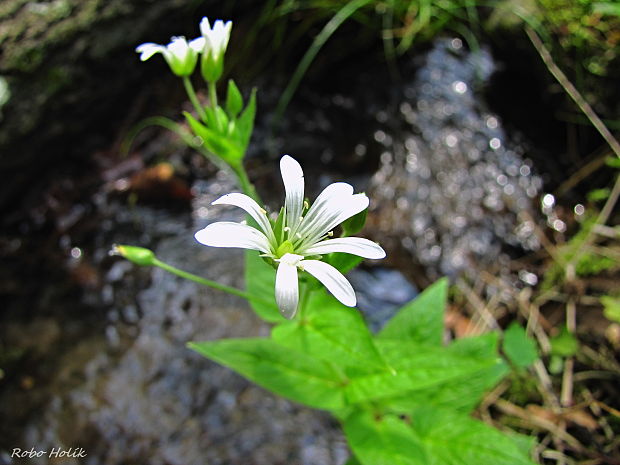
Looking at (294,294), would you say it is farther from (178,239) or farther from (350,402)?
(178,239)

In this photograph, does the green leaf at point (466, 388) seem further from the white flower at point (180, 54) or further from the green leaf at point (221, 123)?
the white flower at point (180, 54)

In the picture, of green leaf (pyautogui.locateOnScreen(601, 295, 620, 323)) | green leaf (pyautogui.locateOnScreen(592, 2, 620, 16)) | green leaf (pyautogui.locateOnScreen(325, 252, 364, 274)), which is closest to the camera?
green leaf (pyautogui.locateOnScreen(325, 252, 364, 274))

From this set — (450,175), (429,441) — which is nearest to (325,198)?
(429,441)

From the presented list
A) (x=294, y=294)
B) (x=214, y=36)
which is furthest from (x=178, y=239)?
(x=294, y=294)

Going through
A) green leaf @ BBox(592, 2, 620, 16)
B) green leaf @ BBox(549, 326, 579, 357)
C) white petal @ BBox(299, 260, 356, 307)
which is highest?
white petal @ BBox(299, 260, 356, 307)

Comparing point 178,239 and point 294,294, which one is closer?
point 294,294

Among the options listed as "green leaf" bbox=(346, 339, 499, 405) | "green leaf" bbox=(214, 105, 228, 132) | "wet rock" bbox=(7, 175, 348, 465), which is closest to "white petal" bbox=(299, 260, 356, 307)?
"green leaf" bbox=(346, 339, 499, 405)

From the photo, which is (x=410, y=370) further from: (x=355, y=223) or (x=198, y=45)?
(x=198, y=45)

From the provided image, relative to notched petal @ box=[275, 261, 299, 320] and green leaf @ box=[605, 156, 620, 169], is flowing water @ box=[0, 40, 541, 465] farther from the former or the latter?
notched petal @ box=[275, 261, 299, 320]
